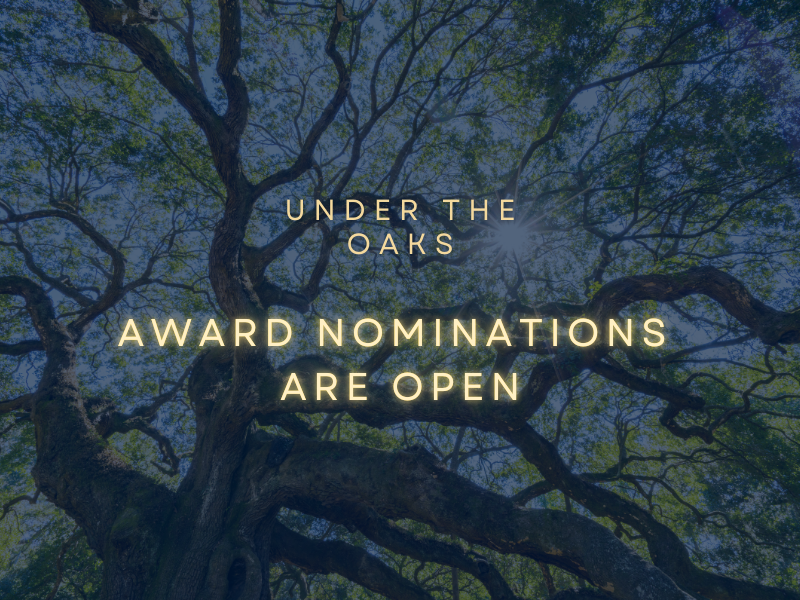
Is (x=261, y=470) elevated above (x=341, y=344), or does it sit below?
below

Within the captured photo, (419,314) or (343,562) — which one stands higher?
(419,314)

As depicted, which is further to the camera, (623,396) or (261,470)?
(623,396)

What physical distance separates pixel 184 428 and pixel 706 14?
1310 centimetres

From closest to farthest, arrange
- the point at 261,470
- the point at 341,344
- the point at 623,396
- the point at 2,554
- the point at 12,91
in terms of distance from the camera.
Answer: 1. the point at 261,470
2. the point at 12,91
3. the point at 623,396
4. the point at 341,344
5. the point at 2,554

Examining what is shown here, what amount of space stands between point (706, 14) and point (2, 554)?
19563mm

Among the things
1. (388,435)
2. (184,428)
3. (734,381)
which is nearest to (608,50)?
(734,381)

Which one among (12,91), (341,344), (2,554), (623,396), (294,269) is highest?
(12,91)

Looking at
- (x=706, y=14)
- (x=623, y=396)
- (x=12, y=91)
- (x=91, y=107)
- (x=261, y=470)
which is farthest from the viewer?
(x=623, y=396)

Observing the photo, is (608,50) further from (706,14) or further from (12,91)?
(12,91)

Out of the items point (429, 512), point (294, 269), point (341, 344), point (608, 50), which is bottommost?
point (429, 512)

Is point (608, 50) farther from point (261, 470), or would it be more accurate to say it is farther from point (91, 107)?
point (91, 107)

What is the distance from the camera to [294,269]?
32.4 ft

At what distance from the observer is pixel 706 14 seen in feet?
21.7

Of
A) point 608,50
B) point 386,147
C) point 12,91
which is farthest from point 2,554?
point 608,50
